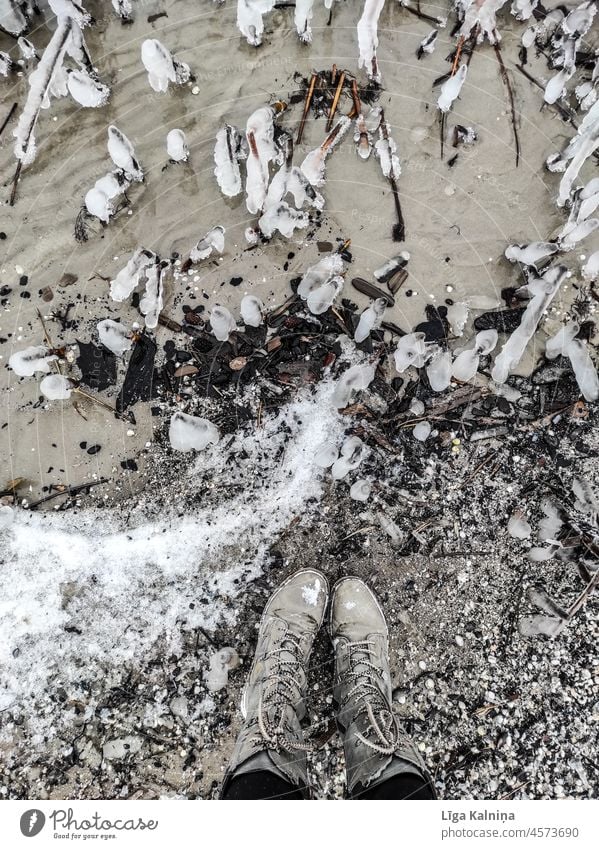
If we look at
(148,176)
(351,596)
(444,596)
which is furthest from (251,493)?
(148,176)

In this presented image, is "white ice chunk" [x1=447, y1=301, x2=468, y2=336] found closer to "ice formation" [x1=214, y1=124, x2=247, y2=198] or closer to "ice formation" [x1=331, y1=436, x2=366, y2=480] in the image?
"ice formation" [x1=331, y1=436, x2=366, y2=480]

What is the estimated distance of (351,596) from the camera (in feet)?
11.4

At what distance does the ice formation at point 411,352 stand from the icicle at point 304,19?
7.92ft

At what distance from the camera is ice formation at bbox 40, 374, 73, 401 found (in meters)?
3.65

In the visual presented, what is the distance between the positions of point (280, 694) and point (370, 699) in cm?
57

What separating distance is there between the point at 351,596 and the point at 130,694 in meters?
1.65

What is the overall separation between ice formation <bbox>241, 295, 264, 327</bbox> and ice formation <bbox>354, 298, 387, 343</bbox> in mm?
703

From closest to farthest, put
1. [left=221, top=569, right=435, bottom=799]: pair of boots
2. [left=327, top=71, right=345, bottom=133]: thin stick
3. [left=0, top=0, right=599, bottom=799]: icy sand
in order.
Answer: [left=221, top=569, right=435, bottom=799]: pair of boots
[left=0, top=0, right=599, bottom=799]: icy sand
[left=327, top=71, right=345, bottom=133]: thin stick

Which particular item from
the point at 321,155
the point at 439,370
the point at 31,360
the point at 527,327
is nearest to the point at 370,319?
the point at 439,370

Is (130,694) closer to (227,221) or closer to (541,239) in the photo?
(227,221)

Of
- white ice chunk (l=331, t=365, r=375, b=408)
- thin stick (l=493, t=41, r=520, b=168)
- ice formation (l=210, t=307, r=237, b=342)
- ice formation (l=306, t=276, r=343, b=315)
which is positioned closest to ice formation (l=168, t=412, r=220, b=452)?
ice formation (l=210, t=307, r=237, b=342)

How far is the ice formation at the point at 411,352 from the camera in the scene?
11.8 ft

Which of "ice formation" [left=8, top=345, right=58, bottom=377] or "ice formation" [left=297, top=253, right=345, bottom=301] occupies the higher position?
"ice formation" [left=297, top=253, right=345, bottom=301]

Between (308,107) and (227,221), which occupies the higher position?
(308,107)
